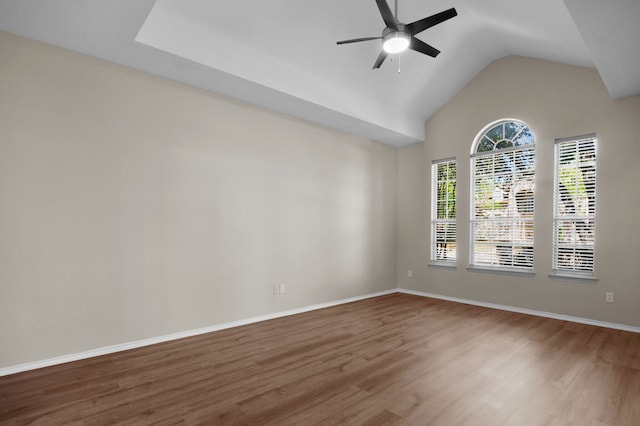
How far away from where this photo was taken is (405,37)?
302 cm

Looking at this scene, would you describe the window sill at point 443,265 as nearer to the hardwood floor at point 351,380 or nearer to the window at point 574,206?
the window at point 574,206

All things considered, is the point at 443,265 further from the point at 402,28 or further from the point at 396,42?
the point at 402,28

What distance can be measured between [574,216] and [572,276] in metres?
0.82

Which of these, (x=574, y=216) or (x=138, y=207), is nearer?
(x=138, y=207)

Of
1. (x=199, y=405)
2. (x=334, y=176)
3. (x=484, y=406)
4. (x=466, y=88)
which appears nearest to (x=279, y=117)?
(x=334, y=176)

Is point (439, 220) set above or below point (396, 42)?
below

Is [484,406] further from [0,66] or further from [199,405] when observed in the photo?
[0,66]

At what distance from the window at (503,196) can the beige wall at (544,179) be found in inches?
5.7

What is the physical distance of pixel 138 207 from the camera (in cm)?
353

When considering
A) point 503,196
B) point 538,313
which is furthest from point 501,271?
point 503,196

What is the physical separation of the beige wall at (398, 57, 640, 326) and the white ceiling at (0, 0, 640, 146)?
11.8 inches

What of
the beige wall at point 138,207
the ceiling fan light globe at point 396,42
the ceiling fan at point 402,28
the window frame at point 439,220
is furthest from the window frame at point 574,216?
the beige wall at point 138,207

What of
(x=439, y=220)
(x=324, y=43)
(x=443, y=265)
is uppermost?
(x=324, y=43)

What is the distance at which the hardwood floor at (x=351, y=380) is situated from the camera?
2193 millimetres
